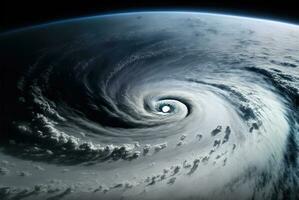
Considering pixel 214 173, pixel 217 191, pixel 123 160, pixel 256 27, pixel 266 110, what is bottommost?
pixel 217 191

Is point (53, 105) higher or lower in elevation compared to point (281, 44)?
lower

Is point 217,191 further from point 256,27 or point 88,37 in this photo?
point 256,27

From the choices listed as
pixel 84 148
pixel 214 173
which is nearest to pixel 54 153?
pixel 84 148

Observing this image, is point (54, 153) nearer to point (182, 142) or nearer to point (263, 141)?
point (182, 142)

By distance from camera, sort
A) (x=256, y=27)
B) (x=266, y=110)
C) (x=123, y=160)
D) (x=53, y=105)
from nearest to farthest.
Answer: (x=123, y=160) < (x=266, y=110) < (x=53, y=105) < (x=256, y=27)

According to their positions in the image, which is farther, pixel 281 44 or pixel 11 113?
pixel 281 44

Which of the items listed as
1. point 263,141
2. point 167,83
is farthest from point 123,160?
point 167,83

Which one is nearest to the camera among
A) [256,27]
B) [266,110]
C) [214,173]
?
[214,173]
